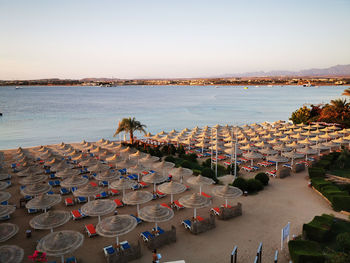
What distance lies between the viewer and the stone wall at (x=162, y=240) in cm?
985

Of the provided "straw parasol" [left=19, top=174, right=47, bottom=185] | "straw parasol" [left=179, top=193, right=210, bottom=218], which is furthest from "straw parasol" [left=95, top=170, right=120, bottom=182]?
"straw parasol" [left=179, top=193, right=210, bottom=218]

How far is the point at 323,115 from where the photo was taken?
118 feet

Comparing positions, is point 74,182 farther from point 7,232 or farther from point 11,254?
point 11,254

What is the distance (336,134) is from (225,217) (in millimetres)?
19196

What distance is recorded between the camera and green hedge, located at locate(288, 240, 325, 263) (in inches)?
327

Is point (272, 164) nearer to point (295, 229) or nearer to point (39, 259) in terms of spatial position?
point (295, 229)

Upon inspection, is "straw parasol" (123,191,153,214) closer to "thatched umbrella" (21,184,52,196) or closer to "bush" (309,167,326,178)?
"thatched umbrella" (21,184,52,196)

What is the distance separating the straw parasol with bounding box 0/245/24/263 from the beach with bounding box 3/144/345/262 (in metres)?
2.46

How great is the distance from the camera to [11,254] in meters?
7.29

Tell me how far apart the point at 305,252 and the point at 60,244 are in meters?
7.99

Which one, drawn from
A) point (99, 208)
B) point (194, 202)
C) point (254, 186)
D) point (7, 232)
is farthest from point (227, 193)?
point (7, 232)

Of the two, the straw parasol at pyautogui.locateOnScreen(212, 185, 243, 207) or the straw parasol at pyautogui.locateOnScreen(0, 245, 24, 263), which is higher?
the straw parasol at pyautogui.locateOnScreen(0, 245, 24, 263)

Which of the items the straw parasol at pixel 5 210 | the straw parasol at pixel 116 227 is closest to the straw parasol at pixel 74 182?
the straw parasol at pixel 5 210

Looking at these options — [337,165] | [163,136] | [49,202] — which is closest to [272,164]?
[337,165]
